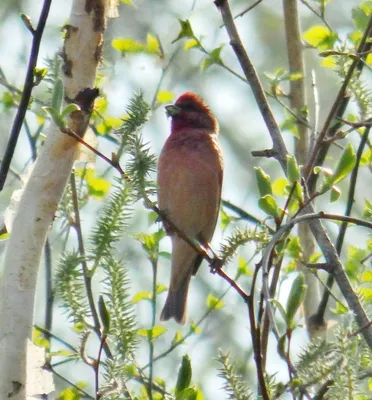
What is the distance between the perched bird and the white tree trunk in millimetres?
2376

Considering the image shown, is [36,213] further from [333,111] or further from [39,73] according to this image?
[333,111]

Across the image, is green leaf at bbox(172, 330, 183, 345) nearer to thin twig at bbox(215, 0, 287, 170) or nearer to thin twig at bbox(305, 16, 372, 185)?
thin twig at bbox(215, 0, 287, 170)

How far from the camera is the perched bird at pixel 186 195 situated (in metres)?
5.74

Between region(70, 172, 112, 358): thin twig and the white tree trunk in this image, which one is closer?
the white tree trunk

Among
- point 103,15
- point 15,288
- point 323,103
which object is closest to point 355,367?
point 15,288

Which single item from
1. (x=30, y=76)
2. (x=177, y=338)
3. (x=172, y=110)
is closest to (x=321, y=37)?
(x=172, y=110)

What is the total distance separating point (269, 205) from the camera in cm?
286

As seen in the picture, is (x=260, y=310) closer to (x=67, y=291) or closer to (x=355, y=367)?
(x=355, y=367)

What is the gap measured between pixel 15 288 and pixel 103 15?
1.08 m

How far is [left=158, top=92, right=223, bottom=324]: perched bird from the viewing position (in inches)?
226

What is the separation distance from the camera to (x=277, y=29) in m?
13.0

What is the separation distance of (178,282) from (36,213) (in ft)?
9.55

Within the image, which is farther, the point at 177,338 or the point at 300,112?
the point at 300,112

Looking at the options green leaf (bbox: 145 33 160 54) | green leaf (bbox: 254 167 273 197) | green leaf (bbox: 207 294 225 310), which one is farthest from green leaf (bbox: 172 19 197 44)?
green leaf (bbox: 254 167 273 197)
